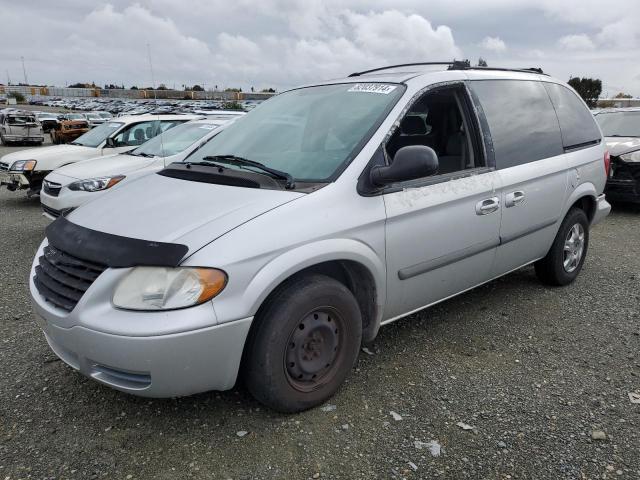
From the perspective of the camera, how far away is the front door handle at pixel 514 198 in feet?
11.8

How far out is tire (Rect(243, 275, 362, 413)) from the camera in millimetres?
2477

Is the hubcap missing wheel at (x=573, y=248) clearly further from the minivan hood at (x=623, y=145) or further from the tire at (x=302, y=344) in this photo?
the minivan hood at (x=623, y=145)

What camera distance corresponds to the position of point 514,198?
3.67 m

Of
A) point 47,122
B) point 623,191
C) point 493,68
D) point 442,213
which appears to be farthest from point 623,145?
point 47,122

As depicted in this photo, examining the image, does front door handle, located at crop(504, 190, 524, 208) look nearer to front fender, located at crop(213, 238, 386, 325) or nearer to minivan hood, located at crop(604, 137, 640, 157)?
front fender, located at crop(213, 238, 386, 325)

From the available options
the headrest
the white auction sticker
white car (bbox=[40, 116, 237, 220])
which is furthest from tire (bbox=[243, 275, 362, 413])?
white car (bbox=[40, 116, 237, 220])

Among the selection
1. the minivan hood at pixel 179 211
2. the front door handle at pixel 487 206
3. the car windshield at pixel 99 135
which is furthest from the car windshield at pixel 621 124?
the car windshield at pixel 99 135

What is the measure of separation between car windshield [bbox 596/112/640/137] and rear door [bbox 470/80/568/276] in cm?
567

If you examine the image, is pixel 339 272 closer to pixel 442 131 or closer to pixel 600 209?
pixel 442 131

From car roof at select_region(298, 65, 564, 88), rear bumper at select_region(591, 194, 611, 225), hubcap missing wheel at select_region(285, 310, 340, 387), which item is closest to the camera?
hubcap missing wheel at select_region(285, 310, 340, 387)

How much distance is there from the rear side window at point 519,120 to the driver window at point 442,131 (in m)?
0.17

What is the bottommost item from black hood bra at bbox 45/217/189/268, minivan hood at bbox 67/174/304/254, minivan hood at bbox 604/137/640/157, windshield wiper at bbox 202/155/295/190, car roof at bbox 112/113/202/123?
minivan hood at bbox 604/137/640/157

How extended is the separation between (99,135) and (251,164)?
7131 millimetres

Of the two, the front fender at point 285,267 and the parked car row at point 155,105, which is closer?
the front fender at point 285,267
